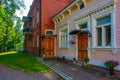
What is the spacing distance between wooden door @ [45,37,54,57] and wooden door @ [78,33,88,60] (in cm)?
817

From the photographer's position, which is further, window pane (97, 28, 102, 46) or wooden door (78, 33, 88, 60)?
wooden door (78, 33, 88, 60)

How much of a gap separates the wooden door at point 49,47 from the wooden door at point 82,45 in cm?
817

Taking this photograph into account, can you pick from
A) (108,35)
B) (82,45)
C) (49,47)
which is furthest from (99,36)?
(49,47)

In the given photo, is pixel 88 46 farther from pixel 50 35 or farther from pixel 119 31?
pixel 50 35

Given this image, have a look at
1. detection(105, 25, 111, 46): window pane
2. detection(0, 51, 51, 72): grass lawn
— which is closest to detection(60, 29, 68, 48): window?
detection(0, 51, 51, 72): grass lawn

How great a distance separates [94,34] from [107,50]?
2015 millimetres

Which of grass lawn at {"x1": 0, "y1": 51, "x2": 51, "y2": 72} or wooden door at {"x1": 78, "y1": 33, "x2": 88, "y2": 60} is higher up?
wooden door at {"x1": 78, "y1": 33, "x2": 88, "y2": 60}

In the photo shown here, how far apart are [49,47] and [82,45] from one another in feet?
29.3

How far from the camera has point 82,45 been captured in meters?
15.8

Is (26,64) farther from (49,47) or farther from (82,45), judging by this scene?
(49,47)

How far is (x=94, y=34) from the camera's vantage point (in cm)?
1343

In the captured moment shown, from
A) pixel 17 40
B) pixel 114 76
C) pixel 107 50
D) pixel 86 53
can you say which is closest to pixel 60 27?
pixel 86 53

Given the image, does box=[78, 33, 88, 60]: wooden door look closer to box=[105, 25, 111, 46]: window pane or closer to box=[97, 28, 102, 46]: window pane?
box=[97, 28, 102, 46]: window pane

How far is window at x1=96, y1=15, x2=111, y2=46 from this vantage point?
11977 mm
